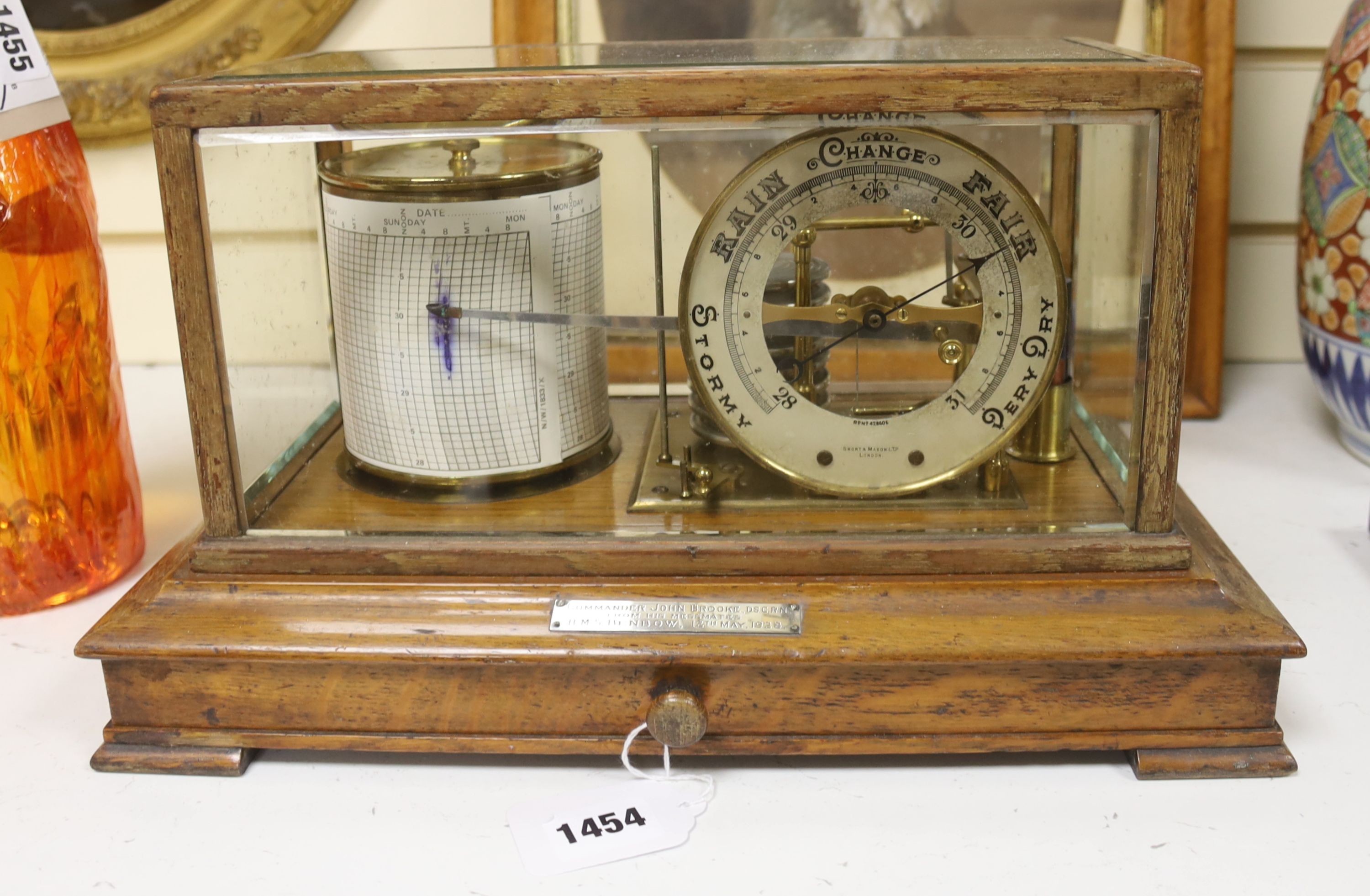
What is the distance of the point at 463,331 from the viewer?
42.5 inches

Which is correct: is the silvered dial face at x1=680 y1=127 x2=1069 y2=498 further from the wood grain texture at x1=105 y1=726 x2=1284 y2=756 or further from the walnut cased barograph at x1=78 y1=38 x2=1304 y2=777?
the wood grain texture at x1=105 y1=726 x2=1284 y2=756

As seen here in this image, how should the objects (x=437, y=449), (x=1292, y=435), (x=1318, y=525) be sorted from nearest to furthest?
(x=437, y=449) < (x=1318, y=525) < (x=1292, y=435)

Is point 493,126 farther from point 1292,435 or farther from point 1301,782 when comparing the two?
point 1292,435

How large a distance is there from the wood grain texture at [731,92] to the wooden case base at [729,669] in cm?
33

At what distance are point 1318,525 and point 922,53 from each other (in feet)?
2.28

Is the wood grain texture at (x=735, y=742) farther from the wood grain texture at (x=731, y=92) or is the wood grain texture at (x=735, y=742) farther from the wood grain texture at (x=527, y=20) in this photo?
the wood grain texture at (x=527, y=20)

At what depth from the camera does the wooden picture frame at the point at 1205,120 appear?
1.52 m

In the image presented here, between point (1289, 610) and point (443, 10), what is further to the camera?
point (443, 10)

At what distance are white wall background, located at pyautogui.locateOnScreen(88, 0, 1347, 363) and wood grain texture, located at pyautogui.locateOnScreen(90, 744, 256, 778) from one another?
0.84 metres

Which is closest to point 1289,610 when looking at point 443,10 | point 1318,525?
point 1318,525

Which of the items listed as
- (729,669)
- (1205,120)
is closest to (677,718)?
(729,669)

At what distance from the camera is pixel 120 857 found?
907 mm

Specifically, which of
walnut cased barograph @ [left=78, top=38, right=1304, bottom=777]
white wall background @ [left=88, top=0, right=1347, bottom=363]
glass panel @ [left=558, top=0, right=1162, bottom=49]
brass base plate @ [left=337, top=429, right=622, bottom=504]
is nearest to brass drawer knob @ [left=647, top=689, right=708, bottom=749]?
walnut cased barograph @ [left=78, top=38, right=1304, bottom=777]

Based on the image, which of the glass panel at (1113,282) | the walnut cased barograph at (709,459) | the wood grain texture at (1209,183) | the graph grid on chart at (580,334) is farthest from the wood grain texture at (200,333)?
the wood grain texture at (1209,183)
